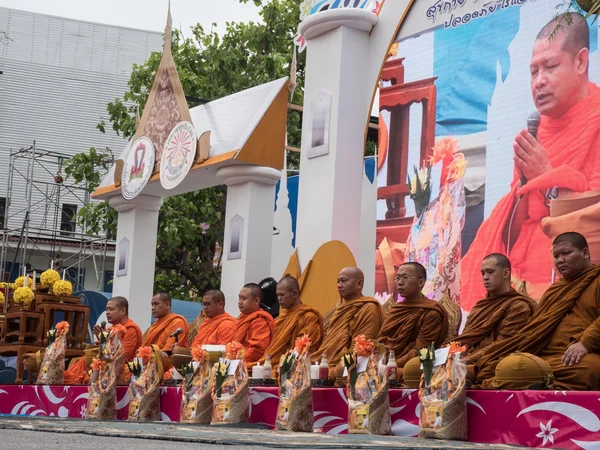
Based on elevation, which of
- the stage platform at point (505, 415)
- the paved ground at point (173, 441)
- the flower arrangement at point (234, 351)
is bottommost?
the paved ground at point (173, 441)

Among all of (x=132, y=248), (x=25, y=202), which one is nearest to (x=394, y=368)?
(x=132, y=248)

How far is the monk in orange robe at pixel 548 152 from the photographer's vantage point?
25.7 feet

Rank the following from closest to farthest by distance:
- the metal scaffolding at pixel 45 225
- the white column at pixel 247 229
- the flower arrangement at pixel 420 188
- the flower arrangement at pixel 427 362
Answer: the flower arrangement at pixel 427 362
the flower arrangement at pixel 420 188
the white column at pixel 247 229
the metal scaffolding at pixel 45 225

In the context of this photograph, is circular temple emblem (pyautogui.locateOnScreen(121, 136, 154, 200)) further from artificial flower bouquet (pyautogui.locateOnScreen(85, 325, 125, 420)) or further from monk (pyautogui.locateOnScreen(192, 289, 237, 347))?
artificial flower bouquet (pyautogui.locateOnScreen(85, 325, 125, 420))

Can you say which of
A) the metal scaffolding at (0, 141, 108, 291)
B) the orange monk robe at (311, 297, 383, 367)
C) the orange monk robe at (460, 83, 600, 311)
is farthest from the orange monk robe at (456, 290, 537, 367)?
the metal scaffolding at (0, 141, 108, 291)

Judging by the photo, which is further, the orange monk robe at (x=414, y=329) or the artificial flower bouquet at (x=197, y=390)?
the artificial flower bouquet at (x=197, y=390)

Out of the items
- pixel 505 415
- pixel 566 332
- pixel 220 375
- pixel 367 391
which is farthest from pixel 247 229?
pixel 505 415

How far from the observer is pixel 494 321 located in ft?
21.4

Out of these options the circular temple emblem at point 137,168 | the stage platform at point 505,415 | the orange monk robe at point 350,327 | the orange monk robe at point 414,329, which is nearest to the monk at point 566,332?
the stage platform at point 505,415

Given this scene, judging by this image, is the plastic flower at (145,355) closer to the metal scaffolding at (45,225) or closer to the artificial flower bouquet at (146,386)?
the artificial flower bouquet at (146,386)

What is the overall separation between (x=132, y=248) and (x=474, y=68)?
637 centimetres

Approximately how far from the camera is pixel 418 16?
31.9 ft

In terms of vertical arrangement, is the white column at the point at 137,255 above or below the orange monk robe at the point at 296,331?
above

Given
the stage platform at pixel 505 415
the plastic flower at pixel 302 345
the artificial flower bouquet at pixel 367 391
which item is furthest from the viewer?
the plastic flower at pixel 302 345
